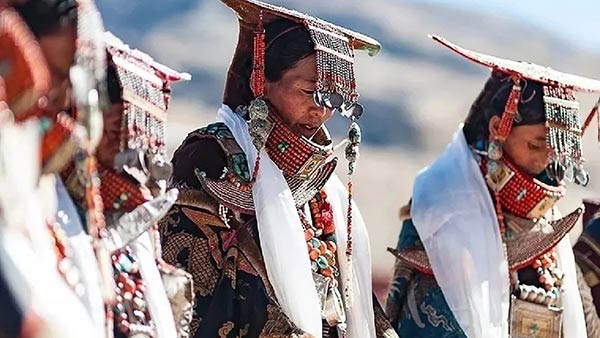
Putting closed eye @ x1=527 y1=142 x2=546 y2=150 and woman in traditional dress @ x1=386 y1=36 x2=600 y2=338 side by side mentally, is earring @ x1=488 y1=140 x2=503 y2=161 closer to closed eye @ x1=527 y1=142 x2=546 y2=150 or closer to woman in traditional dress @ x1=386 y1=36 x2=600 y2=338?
woman in traditional dress @ x1=386 y1=36 x2=600 y2=338

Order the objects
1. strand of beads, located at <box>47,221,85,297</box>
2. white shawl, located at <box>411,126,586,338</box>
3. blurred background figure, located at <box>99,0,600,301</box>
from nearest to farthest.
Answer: strand of beads, located at <box>47,221,85,297</box>, white shawl, located at <box>411,126,586,338</box>, blurred background figure, located at <box>99,0,600,301</box>

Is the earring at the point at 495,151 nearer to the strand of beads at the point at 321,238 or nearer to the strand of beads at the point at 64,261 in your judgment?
the strand of beads at the point at 321,238

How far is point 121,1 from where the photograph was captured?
2211 centimetres

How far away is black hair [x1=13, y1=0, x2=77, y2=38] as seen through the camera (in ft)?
10.8

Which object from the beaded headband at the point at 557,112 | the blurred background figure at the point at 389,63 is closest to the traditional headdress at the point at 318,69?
the beaded headband at the point at 557,112

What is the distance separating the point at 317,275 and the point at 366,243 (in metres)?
0.31

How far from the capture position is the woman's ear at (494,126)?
571 cm

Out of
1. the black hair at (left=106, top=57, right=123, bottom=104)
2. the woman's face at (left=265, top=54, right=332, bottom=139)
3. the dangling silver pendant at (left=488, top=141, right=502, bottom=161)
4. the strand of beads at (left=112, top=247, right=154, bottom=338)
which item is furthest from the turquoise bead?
the dangling silver pendant at (left=488, top=141, right=502, bottom=161)

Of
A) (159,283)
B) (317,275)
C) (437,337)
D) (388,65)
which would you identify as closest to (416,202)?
(437,337)

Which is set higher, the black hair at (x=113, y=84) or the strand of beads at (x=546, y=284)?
the black hair at (x=113, y=84)

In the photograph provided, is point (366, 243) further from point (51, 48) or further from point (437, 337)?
point (51, 48)

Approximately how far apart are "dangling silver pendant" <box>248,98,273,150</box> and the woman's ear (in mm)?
1162

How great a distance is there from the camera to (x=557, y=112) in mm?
5625

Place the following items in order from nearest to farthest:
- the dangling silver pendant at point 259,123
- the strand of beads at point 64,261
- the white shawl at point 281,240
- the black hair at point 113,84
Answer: the strand of beads at point 64,261, the black hair at point 113,84, the white shawl at point 281,240, the dangling silver pendant at point 259,123
